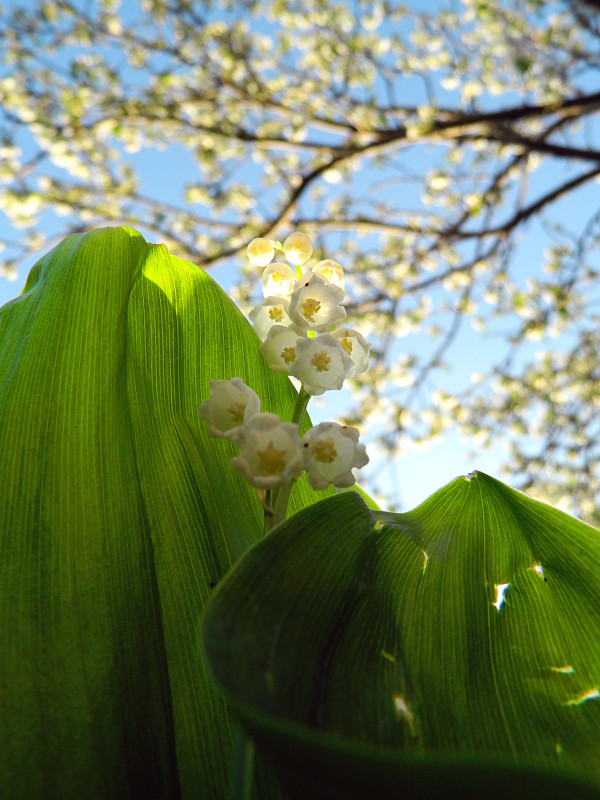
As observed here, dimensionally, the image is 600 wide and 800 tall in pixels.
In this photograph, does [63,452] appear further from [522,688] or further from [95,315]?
[522,688]

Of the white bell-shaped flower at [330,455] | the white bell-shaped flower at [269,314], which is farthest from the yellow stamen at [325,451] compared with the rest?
the white bell-shaped flower at [269,314]

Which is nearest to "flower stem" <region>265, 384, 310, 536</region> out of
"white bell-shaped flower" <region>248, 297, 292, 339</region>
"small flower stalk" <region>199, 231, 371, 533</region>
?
"small flower stalk" <region>199, 231, 371, 533</region>

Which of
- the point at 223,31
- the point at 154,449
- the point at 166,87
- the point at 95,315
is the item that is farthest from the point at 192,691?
the point at 223,31

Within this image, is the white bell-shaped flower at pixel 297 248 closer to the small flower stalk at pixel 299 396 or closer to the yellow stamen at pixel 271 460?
the small flower stalk at pixel 299 396

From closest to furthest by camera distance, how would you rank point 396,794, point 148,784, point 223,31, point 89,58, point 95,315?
point 396,794, point 148,784, point 95,315, point 89,58, point 223,31

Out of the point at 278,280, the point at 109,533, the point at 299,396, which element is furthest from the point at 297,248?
the point at 109,533
